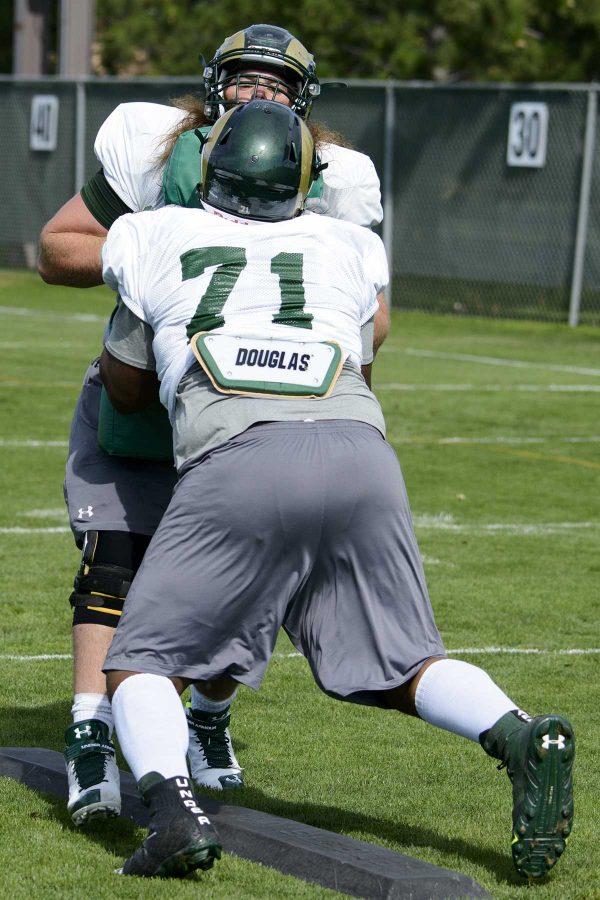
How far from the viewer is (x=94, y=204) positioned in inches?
185

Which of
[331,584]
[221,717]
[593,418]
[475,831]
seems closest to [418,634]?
[331,584]

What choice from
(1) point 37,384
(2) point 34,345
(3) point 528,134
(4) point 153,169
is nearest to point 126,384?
(4) point 153,169

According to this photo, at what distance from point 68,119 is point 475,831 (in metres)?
22.2

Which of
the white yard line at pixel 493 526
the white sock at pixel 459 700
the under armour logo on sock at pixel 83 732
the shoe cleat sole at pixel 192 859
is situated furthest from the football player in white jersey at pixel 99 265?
the white yard line at pixel 493 526

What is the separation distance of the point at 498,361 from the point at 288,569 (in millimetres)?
13909

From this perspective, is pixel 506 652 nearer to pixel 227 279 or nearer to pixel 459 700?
pixel 459 700

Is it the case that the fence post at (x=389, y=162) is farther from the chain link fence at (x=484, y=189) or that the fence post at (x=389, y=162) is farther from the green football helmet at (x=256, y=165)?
the green football helmet at (x=256, y=165)

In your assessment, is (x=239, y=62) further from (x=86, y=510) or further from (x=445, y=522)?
(x=445, y=522)

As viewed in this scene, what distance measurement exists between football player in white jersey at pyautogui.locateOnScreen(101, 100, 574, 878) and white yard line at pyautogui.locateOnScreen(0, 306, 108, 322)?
16518mm

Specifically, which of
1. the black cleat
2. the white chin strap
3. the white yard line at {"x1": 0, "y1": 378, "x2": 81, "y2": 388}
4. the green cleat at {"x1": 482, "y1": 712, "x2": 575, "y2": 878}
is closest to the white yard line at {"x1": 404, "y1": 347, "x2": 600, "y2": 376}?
the white yard line at {"x1": 0, "y1": 378, "x2": 81, "y2": 388}

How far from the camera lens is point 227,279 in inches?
154

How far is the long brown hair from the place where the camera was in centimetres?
454

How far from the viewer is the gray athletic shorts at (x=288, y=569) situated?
3758 mm

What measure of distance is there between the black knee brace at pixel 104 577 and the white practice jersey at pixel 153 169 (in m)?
0.92
